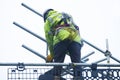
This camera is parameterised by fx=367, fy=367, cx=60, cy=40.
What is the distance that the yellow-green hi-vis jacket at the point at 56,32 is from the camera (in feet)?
13.5

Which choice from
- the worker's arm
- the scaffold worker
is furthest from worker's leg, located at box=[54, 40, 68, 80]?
the worker's arm

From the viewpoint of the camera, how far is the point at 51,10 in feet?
14.9

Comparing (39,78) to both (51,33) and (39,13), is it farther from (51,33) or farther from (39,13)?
(39,13)

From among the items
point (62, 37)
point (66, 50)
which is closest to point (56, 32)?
point (62, 37)

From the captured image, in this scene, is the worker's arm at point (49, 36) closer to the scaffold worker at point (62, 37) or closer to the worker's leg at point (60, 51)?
the scaffold worker at point (62, 37)

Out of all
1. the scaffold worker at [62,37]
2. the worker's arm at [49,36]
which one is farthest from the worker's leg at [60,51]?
the worker's arm at [49,36]

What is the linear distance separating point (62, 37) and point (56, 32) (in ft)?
0.39

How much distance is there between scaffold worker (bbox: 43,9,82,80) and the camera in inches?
160

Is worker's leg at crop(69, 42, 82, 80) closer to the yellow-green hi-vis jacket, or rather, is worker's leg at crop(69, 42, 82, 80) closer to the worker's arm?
the yellow-green hi-vis jacket

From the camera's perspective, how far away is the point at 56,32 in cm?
416

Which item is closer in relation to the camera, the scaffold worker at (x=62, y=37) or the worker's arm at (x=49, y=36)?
the scaffold worker at (x=62, y=37)

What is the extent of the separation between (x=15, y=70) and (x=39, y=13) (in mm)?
2138

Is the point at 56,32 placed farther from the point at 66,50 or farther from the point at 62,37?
the point at 66,50

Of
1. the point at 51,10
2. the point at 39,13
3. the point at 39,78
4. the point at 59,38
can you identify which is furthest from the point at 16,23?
the point at 39,78
